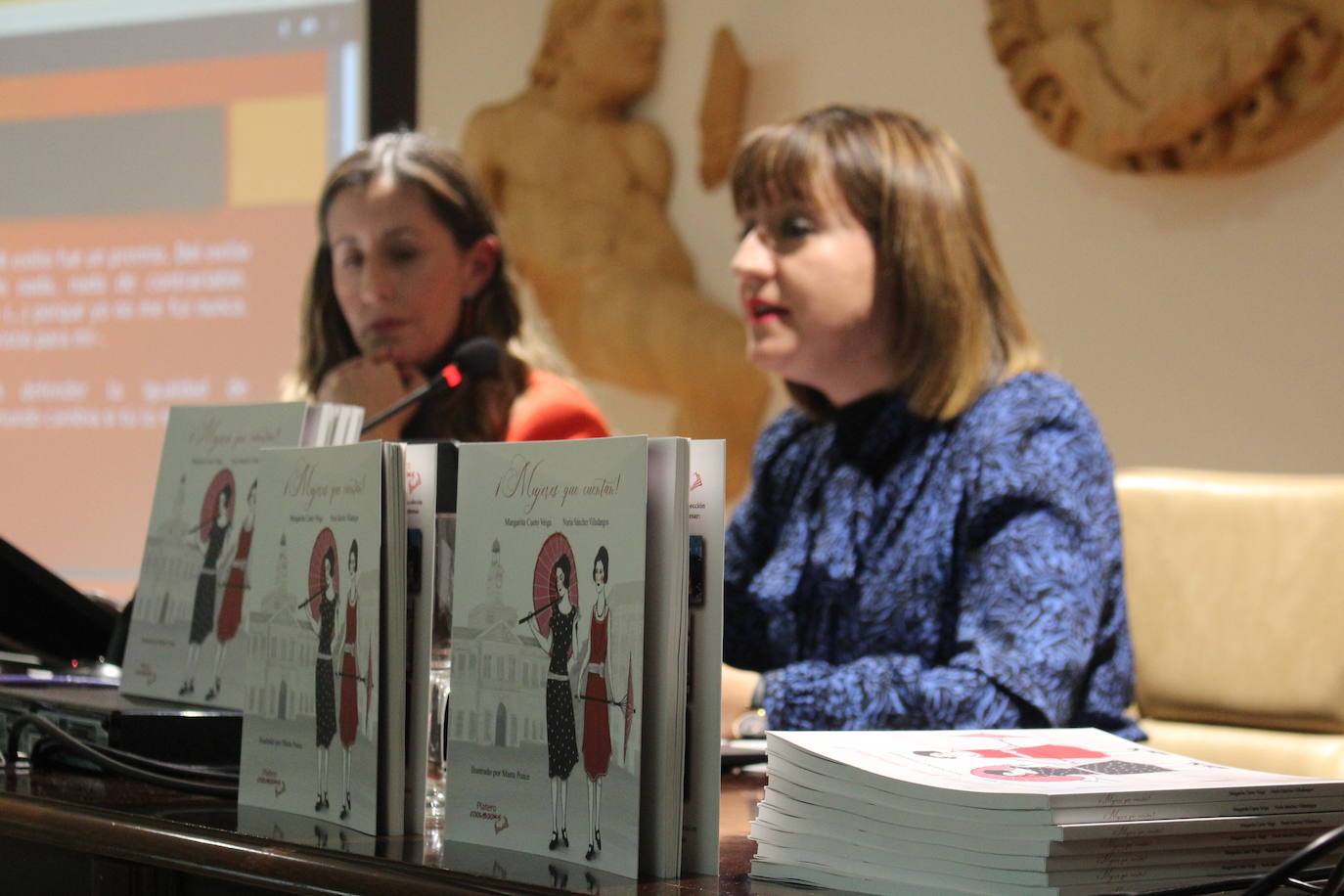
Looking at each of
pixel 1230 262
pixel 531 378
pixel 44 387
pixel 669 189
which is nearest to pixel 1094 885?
pixel 531 378

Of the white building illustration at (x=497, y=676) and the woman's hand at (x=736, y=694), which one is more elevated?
the white building illustration at (x=497, y=676)

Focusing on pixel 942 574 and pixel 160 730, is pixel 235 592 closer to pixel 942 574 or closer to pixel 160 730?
pixel 160 730

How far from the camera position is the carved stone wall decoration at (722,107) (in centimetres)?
327

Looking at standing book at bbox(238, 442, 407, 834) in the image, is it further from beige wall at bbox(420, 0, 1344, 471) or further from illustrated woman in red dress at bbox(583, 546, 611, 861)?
beige wall at bbox(420, 0, 1344, 471)

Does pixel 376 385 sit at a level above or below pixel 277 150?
below

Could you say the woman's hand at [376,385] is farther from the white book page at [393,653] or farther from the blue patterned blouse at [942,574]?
the white book page at [393,653]

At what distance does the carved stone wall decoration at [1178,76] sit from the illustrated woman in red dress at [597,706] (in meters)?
2.11

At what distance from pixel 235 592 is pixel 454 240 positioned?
1.20 meters

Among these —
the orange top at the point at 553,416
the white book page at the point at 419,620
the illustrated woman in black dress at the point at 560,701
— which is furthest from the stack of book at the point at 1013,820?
the orange top at the point at 553,416

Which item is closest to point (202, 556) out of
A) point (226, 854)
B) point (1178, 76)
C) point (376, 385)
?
point (226, 854)

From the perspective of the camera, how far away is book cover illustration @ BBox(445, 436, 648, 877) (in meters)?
0.77

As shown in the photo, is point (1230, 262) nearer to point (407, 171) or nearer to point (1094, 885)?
point (407, 171)

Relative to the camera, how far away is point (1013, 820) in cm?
68

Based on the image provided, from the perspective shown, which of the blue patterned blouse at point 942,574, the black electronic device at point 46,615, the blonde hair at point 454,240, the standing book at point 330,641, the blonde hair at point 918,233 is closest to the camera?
the standing book at point 330,641
